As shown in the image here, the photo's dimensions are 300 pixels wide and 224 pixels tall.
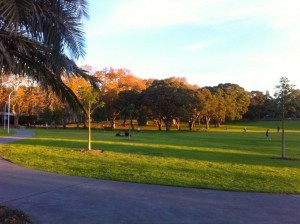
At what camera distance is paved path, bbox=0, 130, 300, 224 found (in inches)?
263

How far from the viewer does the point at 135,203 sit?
7824mm

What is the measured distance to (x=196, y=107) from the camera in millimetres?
72438

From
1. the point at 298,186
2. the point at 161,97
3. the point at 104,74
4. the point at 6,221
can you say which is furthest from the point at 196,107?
the point at 6,221

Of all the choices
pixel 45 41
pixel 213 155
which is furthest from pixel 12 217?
pixel 213 155

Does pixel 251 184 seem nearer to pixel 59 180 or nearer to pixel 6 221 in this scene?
pixel 59 180

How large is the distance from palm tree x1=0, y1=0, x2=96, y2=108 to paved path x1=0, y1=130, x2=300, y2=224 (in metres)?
2.52

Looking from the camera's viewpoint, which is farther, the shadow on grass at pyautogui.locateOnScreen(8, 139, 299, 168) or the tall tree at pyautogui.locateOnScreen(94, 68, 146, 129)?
the tall tree at pyautogui.locateOnScreen(94, 68, 146, 129)

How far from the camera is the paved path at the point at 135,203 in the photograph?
669 centimetres

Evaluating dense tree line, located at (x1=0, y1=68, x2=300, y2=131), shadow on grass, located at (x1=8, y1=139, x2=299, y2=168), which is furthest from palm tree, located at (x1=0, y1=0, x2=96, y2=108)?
dense tree line, located at (x1=0, y1=68, x2=300, y2=131)

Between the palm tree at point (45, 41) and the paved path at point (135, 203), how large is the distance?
252 centimetres

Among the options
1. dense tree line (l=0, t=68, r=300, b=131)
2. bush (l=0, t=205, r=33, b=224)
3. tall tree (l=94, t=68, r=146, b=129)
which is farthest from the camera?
tall tree (l=94, t=68, r=146, b=129)

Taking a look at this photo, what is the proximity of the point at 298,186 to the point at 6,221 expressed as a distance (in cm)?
773

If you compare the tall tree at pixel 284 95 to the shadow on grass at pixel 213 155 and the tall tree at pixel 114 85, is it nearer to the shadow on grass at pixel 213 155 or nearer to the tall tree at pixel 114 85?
the shadow on grass at pixel 213 155

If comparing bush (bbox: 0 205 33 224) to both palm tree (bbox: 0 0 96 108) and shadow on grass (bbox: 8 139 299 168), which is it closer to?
palm tree (bbox: 0 0 96 108)
